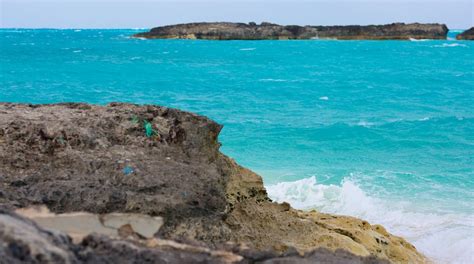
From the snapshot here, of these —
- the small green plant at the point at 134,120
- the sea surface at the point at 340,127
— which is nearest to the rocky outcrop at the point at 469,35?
the sea surface at the point at 340,127

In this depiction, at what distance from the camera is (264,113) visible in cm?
2605

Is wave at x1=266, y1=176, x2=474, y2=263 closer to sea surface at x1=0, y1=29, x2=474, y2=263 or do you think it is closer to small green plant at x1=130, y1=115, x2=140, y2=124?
sea surface at x1=0, y1=29, x2=474, y2=263

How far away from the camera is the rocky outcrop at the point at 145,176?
16.1 ft

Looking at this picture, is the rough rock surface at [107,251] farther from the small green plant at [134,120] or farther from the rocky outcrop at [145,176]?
the small green plant at [134,120]

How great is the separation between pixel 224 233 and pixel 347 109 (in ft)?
76.9

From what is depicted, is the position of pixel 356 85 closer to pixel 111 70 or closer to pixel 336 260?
pixel 111 70

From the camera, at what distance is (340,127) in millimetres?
22328

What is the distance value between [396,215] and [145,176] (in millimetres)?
7903

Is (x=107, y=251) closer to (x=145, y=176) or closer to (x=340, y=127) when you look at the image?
(x=145, y=176)

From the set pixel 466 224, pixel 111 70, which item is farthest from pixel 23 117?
pixel 111 70

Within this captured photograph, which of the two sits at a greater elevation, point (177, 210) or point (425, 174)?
point (177, 210)

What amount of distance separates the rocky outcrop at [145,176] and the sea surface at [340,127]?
4714 mm

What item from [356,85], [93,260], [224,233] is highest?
[93,260]

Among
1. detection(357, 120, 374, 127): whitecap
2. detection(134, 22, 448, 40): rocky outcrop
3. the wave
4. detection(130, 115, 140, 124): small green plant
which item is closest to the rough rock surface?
detection(130, 115, 140, 124): small green plant
